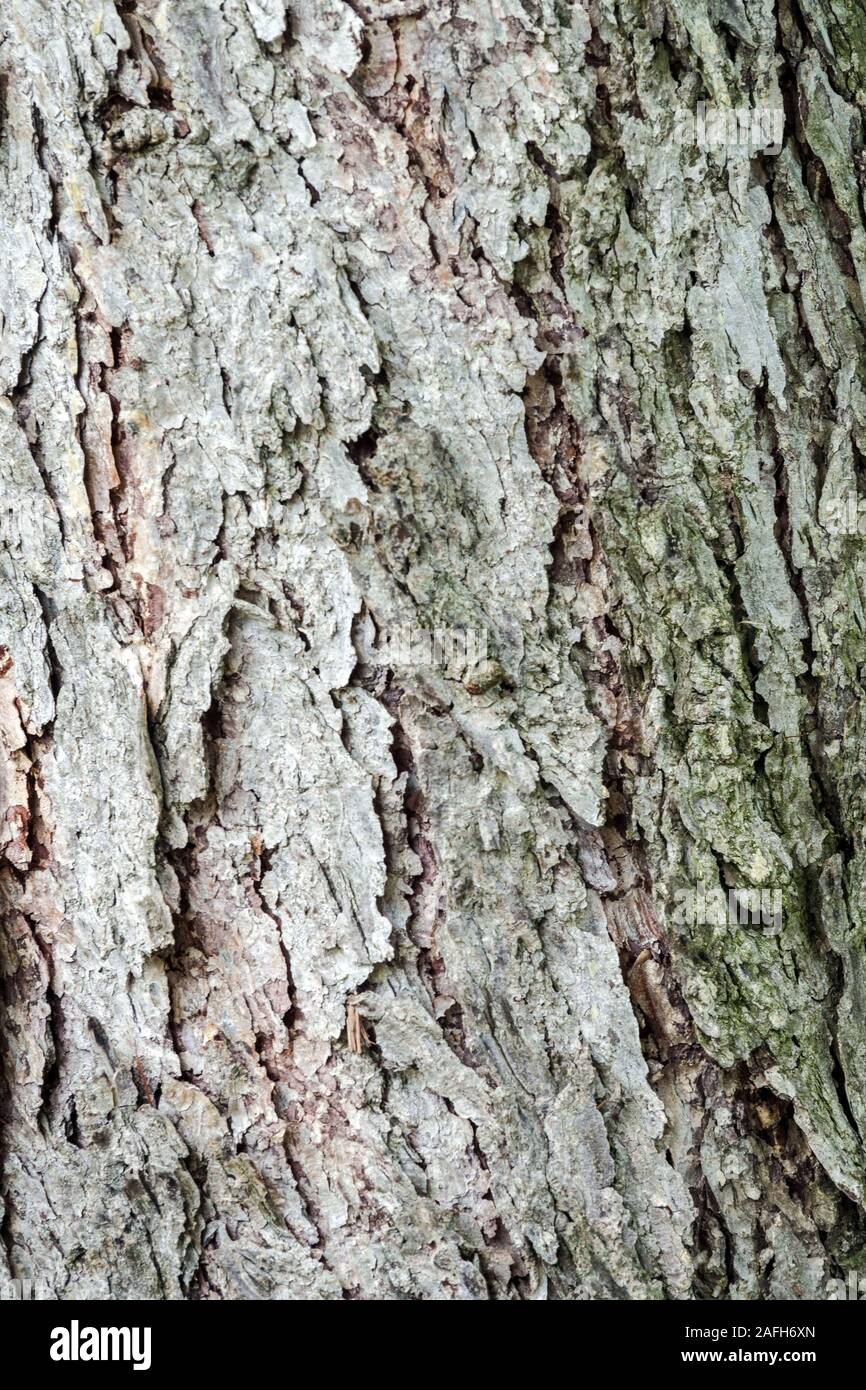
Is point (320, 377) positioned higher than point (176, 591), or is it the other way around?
point (320, 377)

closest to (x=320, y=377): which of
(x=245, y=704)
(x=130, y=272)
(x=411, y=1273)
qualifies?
(x=130, y=272)

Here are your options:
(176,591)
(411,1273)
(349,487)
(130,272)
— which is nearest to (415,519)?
(349,487)

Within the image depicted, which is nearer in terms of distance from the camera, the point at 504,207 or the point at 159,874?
the point at 504,207

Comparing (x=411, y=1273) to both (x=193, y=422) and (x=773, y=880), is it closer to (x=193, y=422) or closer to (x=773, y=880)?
(x=773, y=880)

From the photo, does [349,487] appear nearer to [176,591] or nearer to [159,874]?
[176,591]

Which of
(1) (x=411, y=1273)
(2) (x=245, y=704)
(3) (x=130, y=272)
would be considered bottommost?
(1) (x=411, y=1273)

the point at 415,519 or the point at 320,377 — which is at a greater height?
the point at 320,377
